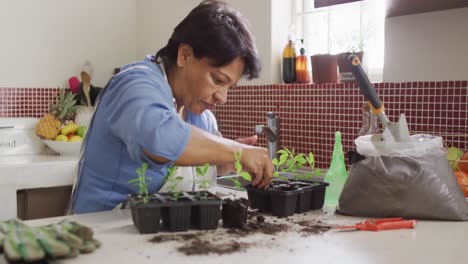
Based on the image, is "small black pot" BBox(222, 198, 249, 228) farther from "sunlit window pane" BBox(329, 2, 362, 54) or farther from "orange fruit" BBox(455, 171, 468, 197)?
"sunlit window pane" BBox(329, 2, 362, 54)

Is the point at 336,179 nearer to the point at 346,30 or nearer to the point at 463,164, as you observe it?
the point at 463,164

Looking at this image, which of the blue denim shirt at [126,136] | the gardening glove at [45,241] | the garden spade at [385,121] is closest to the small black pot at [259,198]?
the blue denim shirt at [126,136]

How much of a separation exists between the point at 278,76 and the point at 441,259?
1.55 metres

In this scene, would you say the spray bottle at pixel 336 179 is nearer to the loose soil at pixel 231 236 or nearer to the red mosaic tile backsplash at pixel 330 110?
the loose soil at pixel 231 236

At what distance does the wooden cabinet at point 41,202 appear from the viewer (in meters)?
2.19

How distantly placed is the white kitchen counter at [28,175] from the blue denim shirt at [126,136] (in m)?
0.84

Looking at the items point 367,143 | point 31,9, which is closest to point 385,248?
point 367,143

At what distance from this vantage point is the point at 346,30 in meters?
2.30

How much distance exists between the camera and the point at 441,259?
89 cm

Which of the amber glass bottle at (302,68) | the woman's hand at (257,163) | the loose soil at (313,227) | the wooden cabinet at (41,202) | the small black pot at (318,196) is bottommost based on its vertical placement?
the wooden cabinet at (41,202)

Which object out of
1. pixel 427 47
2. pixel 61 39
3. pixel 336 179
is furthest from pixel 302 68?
pixel 61 39

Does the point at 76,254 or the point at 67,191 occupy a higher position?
the point at 76,254

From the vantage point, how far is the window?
2150 mm

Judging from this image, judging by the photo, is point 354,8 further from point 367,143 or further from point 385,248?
point 385,248
